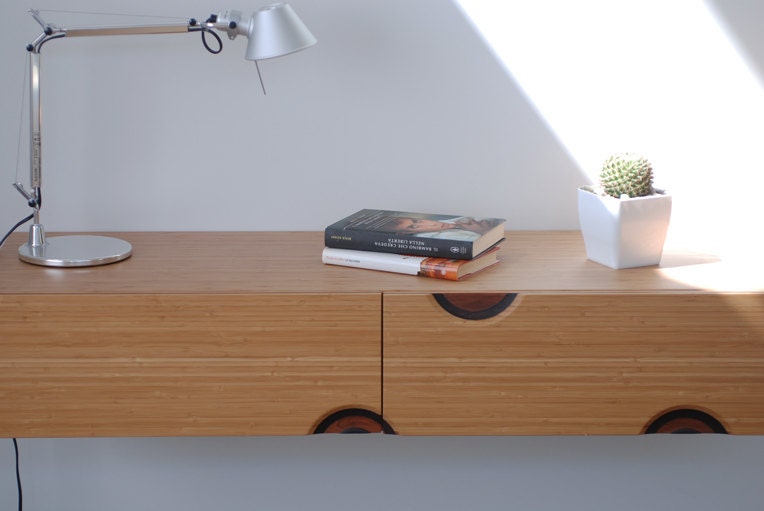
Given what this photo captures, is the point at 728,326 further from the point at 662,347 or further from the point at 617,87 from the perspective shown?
the point at 617,87

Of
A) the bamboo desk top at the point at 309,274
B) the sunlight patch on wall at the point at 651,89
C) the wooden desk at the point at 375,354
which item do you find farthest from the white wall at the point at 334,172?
the wooden desk at the point at 375,354

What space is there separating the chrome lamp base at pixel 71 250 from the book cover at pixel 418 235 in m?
0.42

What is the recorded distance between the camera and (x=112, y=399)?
1.54 m

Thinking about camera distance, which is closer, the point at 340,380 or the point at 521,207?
the point at 340,380

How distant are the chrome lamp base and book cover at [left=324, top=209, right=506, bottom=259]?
423 millimetres

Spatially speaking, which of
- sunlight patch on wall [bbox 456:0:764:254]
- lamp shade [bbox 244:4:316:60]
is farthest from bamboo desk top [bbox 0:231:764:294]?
lamp shade [bbox 244:4:316:60]

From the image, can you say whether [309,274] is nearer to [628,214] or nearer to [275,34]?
[275,34]

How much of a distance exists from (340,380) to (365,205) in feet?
1.79

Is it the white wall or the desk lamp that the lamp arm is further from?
the white wall

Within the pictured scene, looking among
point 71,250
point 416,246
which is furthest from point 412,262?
point 71,250

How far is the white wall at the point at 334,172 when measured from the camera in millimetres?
1896

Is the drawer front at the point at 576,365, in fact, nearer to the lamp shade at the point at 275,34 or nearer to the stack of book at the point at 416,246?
the stack of book at the point at 416,246

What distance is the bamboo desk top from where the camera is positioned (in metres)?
1.52

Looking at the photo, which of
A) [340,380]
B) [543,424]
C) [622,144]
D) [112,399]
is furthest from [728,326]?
[112,399]
